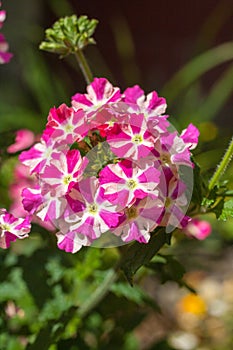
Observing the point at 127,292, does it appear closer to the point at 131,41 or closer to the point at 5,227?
the point at 5,227

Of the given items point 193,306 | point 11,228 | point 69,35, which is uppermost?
point 69,35

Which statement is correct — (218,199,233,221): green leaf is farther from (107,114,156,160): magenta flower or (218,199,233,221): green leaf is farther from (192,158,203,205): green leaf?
(107,114,156,160): magenta flower

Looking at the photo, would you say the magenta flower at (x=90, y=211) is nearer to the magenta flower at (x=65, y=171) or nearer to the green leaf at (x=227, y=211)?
the magenta flower at (x=65, y=171)

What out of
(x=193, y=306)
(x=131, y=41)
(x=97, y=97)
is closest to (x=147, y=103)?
(x=97, y=97)

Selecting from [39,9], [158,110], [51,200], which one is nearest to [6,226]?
[51,200]

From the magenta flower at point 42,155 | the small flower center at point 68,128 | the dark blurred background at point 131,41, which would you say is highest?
the small flower center at point 68,128

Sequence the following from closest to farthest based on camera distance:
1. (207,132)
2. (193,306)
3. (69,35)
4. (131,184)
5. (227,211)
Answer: (131,184) → (227,211) → (69,35) → (207,132) → (193,306)

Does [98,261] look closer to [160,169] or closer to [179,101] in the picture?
[160,169]

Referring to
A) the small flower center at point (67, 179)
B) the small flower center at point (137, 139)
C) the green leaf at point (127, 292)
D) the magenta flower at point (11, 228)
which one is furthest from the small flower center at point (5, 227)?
the green leaf at point (127, 292)
